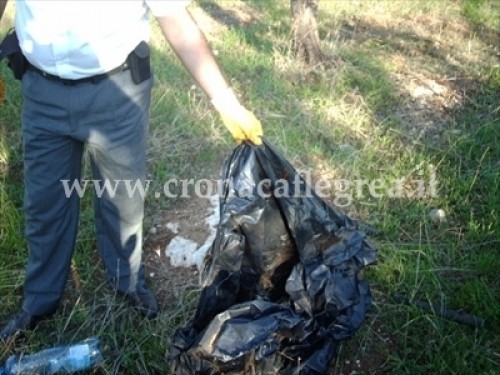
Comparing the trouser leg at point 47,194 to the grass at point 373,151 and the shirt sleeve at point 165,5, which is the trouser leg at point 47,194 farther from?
the shirt sleeve at point 165,5

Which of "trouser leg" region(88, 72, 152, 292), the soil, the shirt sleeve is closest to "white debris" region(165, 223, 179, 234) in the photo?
the soil

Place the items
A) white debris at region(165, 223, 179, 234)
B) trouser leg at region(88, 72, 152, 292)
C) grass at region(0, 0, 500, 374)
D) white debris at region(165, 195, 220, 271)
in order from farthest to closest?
white debris at region(165, 223, 179, 234) → white debris at region(165, 195, 220, 271) → grass at region(0, 0, 500, 374) → trouser leg at region(88, 72, 152, 292)

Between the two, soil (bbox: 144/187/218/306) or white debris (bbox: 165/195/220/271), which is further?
white debris (bbox: 165/195/220/271)

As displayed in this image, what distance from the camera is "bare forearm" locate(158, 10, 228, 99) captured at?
5.88ft

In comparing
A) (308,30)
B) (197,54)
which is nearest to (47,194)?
(197,54)

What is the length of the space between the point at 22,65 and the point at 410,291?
1.85 m

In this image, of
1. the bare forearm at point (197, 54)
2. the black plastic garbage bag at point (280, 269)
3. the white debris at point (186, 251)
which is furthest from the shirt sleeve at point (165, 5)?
the white debris at point (186, 251)

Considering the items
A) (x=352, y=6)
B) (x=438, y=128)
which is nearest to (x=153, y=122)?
(x=438, y=128)

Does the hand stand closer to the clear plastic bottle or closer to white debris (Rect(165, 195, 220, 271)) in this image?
white debris (Rect(165, 195, 220, 271))

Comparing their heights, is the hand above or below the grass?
above

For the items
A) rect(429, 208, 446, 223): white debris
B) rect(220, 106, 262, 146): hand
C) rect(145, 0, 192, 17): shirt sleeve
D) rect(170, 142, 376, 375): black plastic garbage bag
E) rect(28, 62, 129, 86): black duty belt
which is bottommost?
rect(429, 208, 446, 223): white debris

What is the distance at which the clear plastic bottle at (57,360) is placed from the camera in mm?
2014

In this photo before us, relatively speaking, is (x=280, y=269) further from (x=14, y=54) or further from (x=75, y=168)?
(x=14, y=54)

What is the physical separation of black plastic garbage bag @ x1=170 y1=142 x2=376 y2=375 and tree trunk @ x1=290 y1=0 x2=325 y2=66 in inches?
84.2
